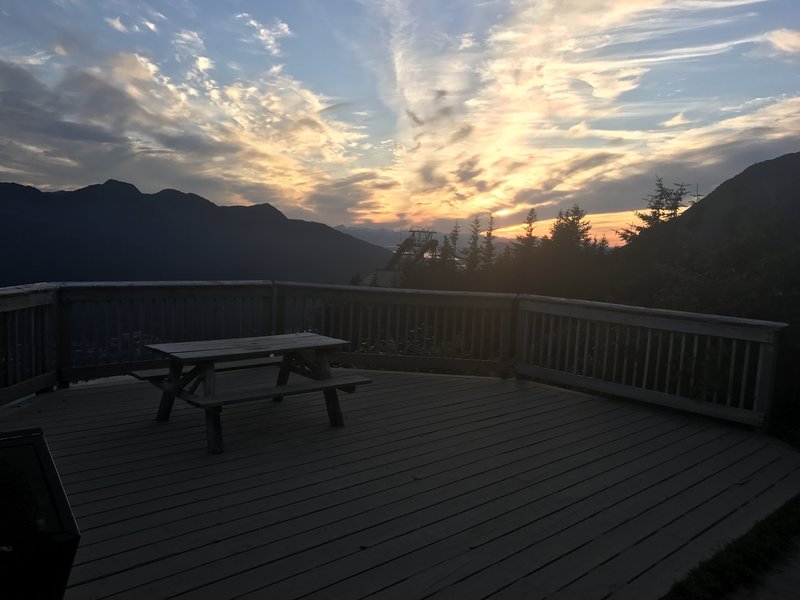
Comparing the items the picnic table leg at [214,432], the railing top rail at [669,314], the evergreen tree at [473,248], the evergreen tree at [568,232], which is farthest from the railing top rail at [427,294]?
the evergreen tree at [473,248]

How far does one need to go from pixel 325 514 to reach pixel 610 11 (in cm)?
685

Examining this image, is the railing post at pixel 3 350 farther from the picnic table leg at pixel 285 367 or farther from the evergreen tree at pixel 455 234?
the evergreen tree at pixel 455 234

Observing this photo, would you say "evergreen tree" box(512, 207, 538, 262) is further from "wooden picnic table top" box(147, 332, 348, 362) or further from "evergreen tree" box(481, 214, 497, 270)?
"wooden picnic table top" box(147, 332, 348, 362)

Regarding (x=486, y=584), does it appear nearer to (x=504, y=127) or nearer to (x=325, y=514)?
(x=325, y=514)

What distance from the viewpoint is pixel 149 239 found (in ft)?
71.8

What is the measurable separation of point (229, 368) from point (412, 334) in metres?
2.66

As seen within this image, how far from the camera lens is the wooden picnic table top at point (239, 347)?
394 cm

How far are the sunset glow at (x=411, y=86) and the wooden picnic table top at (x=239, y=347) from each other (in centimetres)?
475

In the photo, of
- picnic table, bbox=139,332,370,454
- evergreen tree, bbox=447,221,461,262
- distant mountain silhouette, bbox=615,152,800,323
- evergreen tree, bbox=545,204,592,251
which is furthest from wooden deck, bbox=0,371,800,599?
evergreen tree, bbox=447,221,461,262

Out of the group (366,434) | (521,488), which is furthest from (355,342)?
(521,488)

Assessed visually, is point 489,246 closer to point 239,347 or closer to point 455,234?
point 455,234

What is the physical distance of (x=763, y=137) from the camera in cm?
1002

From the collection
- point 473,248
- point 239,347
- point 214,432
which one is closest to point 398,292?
point 239,347

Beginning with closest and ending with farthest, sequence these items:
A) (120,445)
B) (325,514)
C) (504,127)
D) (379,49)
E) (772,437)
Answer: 1. (325,514)
2. (120,445)
3. (772,437)
4. (379,49)
5. (504,127)
